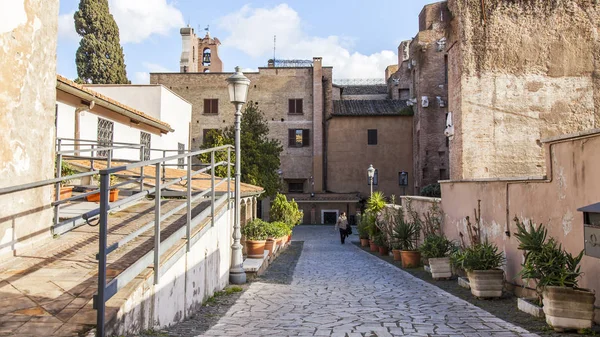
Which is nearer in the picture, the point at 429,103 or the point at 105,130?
the point at 105,130

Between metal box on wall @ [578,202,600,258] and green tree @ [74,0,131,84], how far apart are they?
109 feet

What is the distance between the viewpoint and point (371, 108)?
40.5m

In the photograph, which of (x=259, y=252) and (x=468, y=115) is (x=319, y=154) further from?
(x=259, y=252)

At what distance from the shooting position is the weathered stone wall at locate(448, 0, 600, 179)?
14.9 metres

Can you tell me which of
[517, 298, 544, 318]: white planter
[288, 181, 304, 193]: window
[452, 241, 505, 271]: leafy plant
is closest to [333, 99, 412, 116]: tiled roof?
[288, 181, 304, 193]: window

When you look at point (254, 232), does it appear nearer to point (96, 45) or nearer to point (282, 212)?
point (282, 212)

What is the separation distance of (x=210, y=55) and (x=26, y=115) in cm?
4952

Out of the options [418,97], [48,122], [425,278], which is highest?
[418,97]

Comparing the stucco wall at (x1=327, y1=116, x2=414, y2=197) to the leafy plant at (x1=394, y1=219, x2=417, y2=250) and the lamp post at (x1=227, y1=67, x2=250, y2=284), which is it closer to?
the leafy plant at (x1=394, y1=219, x2=417, y2=250)

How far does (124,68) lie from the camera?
115 feet

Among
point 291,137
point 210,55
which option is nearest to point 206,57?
point 210,55

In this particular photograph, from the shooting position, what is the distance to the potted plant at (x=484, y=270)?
779 cm

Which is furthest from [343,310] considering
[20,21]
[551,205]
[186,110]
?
[186,110]

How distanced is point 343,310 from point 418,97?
31219 millimetres
